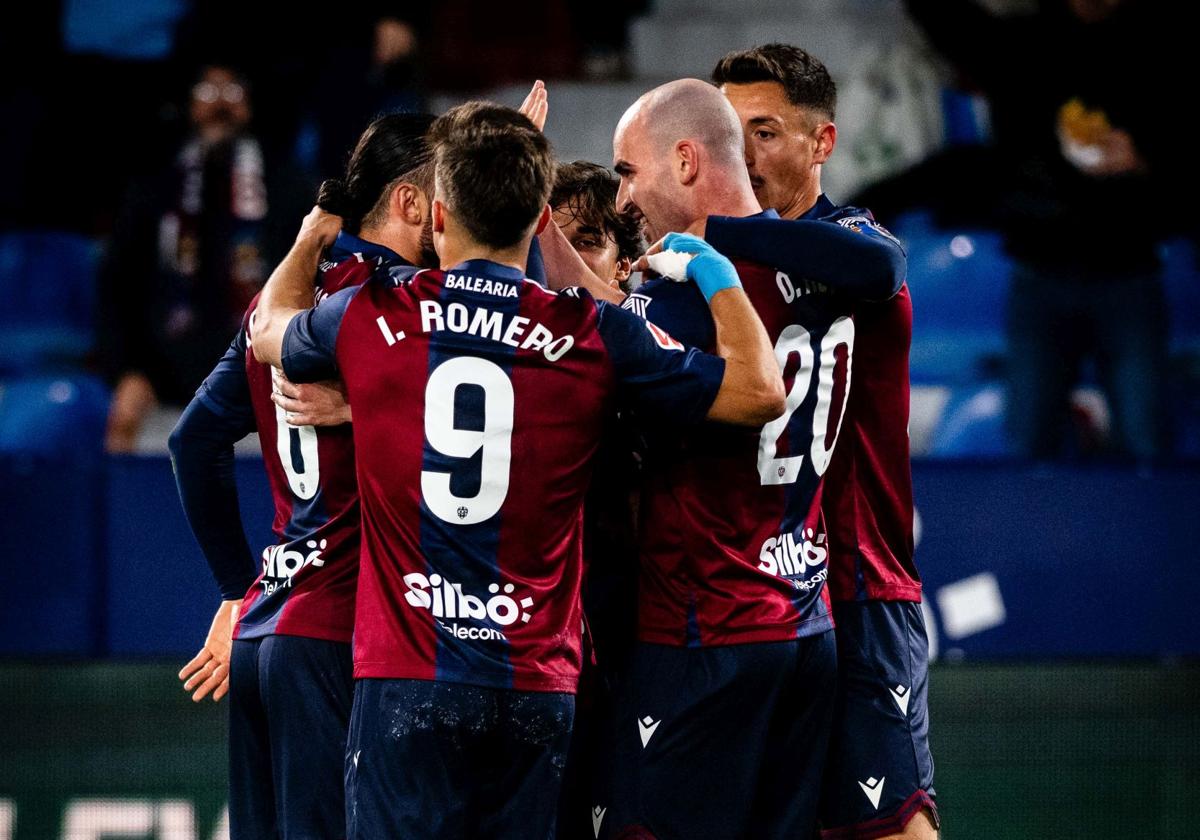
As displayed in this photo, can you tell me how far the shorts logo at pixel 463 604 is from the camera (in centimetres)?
295

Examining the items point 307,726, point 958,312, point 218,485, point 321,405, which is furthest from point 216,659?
point 958,312

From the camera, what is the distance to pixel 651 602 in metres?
3.38

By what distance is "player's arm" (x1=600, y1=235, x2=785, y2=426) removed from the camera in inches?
121

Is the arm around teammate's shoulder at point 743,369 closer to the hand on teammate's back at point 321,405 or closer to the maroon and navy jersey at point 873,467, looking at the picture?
the maroon and navy jersey at point 873,467

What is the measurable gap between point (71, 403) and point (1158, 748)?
615 centimetres

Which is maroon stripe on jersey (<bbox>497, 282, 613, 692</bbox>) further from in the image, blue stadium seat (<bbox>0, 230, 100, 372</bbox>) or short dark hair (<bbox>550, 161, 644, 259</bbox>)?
blue stadium seat (<bbox>0, 230, 100, 372</bbox>)

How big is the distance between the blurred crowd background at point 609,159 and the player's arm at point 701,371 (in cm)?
506

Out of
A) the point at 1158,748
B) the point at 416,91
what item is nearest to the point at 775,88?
the point at 1158,748

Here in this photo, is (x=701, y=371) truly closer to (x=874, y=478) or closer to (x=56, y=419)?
(x=874, y=478)

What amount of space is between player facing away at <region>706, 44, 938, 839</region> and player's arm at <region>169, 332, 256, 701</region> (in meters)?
1.07

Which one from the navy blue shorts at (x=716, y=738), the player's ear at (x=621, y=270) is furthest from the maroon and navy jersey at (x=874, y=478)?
the player's ear at (x=621, y=270)

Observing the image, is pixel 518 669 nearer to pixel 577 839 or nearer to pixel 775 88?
pixel 577 839

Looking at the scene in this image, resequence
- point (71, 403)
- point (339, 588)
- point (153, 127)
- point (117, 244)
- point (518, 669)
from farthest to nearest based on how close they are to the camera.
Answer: point (153, 127) < point (71, 403) < point (117, 244) < point (339, 588) < point (518, 669)

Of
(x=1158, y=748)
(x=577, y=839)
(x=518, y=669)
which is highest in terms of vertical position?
(x=518, y=669)
